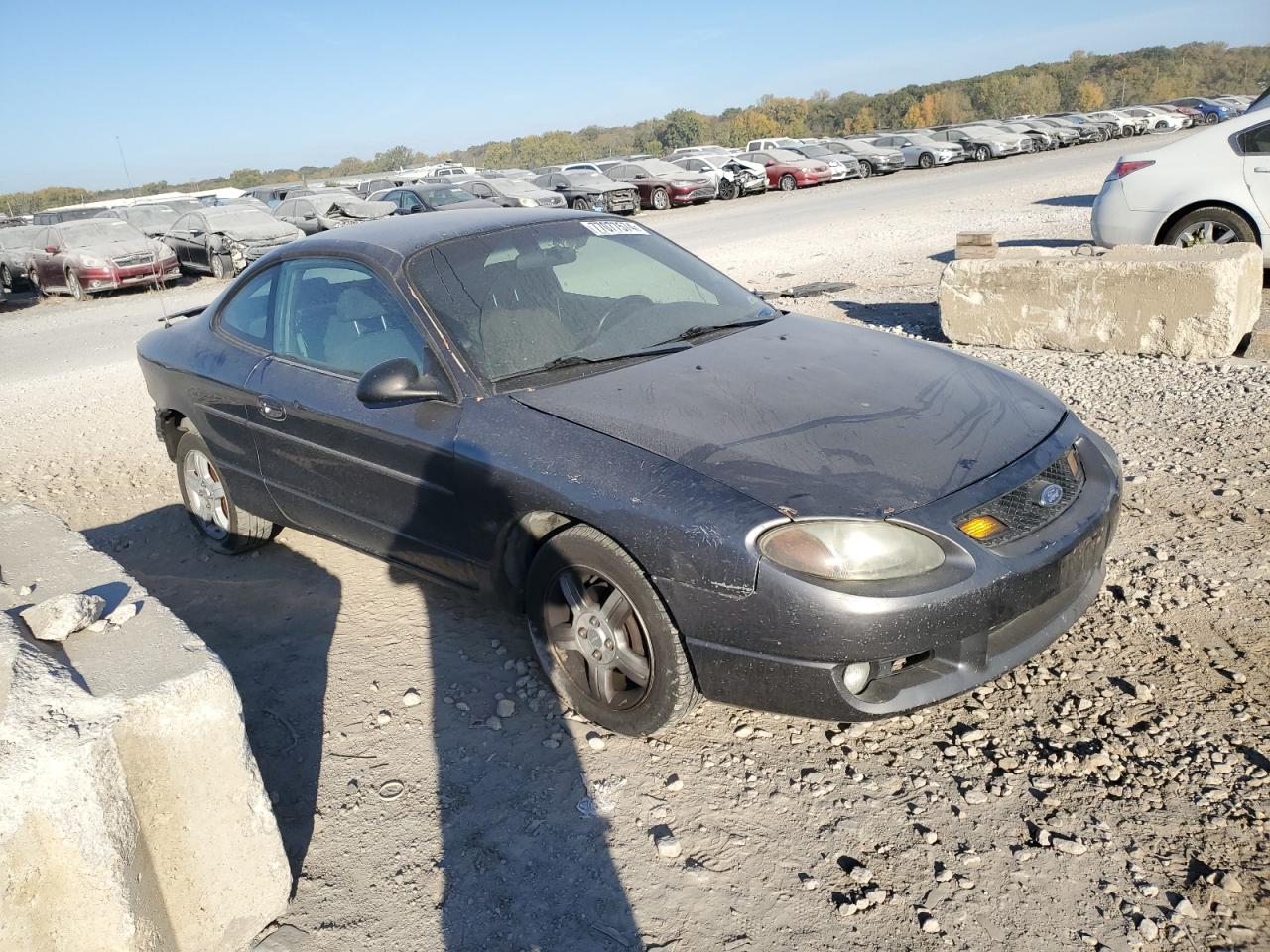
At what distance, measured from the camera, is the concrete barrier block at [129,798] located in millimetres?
1986

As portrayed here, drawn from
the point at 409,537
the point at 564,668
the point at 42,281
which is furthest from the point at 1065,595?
the point at 42,281

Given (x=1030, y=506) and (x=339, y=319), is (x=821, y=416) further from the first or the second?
(x=339, y=319)

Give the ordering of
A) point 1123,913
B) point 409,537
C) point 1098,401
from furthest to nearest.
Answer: point 1098,401, point 409,537, point 1123,913

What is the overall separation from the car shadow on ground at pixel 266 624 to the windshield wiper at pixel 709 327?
1.93 metres

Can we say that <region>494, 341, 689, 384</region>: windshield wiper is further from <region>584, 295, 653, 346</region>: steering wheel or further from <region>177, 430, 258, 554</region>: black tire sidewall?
<region>177, 430, 258, 554</region>: black tire sidewall

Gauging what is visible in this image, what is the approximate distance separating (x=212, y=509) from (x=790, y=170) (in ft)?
89.5

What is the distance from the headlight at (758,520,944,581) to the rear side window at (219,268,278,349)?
274 centimetres

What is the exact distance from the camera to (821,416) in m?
3.12

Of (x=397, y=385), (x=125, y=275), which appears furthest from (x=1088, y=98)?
(x=397, y=385)

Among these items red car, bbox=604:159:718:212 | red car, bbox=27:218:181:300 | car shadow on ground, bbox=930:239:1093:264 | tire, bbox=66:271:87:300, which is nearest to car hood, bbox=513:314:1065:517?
car shadow on ground, bbox=930:239:1093:264

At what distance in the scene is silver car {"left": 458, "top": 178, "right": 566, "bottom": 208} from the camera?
75.8 feet

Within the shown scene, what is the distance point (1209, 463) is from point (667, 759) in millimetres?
3437

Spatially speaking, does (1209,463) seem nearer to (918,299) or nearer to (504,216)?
(504,216)

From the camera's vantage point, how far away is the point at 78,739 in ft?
6.69
